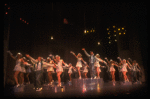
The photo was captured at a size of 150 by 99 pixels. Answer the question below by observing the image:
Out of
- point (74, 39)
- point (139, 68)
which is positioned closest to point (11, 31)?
point (74, 39)

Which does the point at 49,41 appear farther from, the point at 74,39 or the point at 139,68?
the point at 139,68

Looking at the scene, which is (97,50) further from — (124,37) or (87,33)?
(124,37)

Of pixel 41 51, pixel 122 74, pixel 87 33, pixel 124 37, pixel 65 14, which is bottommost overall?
pixel 122 74

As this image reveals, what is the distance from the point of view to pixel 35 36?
366 inches

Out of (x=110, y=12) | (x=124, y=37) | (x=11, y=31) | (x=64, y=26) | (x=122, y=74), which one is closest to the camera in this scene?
(x=11, y=31)

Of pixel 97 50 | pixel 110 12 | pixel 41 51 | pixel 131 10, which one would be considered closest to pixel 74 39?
pixel 97 50

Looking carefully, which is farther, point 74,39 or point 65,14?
point 74,39

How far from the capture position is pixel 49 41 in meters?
10.9

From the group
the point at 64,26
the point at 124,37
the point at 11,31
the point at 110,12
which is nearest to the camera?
the point at 11,31

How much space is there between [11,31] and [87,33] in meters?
6.48

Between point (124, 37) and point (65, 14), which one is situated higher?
point (65, 14)

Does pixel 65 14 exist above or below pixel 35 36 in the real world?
above

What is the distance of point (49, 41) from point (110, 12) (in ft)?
17.3

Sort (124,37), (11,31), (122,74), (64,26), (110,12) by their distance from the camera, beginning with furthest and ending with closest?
(64,26) < (122,74) < (124,37) < (110,12) < (11,31)
